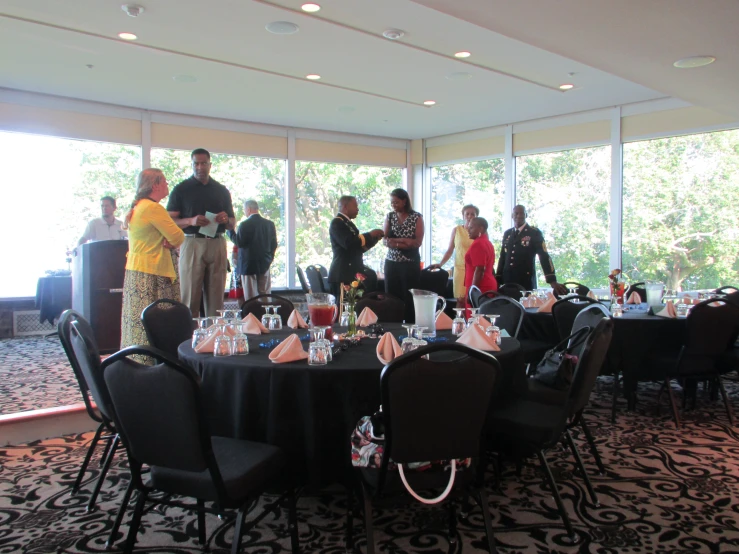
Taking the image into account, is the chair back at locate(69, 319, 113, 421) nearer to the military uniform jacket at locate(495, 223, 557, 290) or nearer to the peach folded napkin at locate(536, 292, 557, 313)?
the peach folded napkin at locate(536, 292, 557, 313)

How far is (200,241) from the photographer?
16.2 feet

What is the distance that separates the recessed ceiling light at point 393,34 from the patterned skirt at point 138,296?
308 cm

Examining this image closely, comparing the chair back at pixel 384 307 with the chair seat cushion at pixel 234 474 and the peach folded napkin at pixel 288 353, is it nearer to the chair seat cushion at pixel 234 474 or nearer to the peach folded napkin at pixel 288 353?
the peach folded napkin at pixel 288 353

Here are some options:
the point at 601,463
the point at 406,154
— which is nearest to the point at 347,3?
the point at 601,463

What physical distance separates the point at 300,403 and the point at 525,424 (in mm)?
1007

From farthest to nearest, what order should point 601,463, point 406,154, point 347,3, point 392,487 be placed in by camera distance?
point 406,154, point 347,3, point 601,463, point 392,487

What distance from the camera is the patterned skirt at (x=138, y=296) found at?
3955mm

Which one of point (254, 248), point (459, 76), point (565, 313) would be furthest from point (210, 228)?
point (459, 76)

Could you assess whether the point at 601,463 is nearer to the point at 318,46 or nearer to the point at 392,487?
the point at 392,487

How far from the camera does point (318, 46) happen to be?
5.81m

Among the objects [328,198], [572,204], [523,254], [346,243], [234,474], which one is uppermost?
[328,198]

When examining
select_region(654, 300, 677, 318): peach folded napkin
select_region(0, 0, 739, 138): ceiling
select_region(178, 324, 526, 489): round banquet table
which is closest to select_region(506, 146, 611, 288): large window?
select_region(0, 0, 739, 138): ceiling

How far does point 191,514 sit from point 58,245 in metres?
6.71

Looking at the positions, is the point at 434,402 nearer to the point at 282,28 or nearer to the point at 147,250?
the point at 147,250
